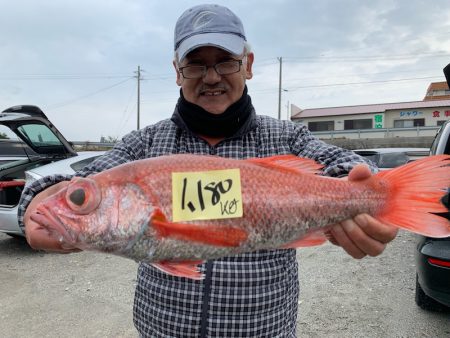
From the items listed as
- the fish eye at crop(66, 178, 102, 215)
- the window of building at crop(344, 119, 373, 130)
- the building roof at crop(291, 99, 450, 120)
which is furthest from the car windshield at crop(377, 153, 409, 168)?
the window of building at crop(344, 119, 373, 130)

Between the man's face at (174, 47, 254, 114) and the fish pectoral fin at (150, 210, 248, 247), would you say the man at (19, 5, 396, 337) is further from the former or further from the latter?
the fish pectoral fin at (150, 210, 248, 247)

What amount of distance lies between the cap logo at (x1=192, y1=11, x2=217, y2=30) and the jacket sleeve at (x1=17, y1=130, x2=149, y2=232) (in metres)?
0.66

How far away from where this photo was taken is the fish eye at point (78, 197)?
4.63 feet

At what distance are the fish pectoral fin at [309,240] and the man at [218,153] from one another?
59mm

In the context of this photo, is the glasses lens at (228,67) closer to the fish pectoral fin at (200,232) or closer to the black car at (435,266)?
the fish pectoral fin at (200,232)

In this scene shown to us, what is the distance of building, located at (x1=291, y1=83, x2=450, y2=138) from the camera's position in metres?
35.2

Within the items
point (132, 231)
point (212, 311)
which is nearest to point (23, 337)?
point (212, 311)

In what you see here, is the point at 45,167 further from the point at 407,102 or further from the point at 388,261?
the point at 407,102

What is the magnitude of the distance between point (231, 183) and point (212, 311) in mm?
744

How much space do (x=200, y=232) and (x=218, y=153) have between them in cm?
77

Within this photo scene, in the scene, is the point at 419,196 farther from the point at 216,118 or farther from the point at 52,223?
the point at 52,223

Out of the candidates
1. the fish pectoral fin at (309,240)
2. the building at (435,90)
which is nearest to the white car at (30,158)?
the fish pectoral fin at (309,240)

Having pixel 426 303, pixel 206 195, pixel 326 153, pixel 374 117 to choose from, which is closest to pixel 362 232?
pixel 326 153

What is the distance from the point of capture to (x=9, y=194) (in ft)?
23.5
